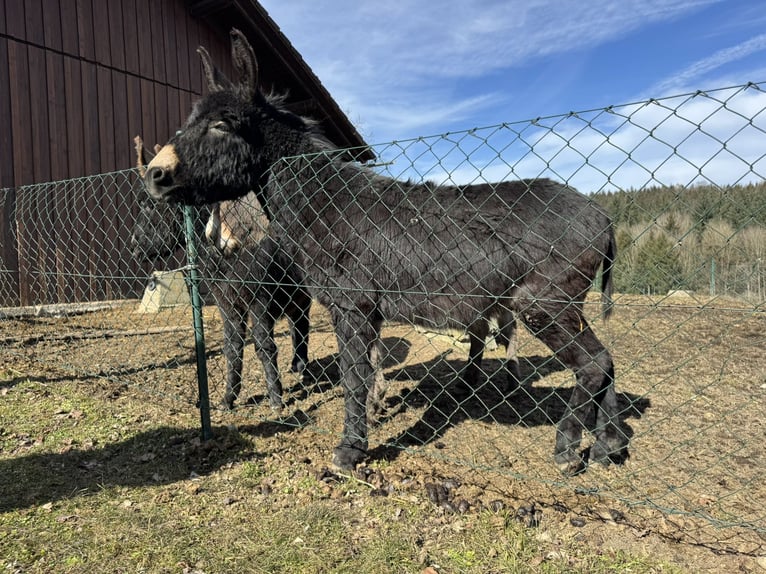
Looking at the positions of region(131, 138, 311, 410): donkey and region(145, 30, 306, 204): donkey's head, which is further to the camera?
region(131, 138, 311, 410): donkey

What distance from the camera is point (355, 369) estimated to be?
3.02 metres

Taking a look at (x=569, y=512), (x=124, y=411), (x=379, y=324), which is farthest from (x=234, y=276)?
(x=569, y=512)

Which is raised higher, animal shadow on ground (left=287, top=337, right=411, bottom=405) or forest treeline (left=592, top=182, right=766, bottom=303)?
forest treeline (left=592, top=182, right=766, bottom=303)

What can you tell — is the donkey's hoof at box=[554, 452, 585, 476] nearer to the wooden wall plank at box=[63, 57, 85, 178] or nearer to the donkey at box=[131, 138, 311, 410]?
the donkey at box=[131, 138, 311, 410]

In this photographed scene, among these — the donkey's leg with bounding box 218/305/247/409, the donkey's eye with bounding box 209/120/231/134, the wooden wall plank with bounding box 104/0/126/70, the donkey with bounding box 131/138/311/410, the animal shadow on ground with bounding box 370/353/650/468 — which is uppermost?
the wooden wall plank with bounding box 104/0/126/70

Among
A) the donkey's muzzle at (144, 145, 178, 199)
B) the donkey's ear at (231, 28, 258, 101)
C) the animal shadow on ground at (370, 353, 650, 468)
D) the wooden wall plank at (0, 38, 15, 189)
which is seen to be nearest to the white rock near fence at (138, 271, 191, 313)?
the wooden wall plank at (0, 38, 15, 189)

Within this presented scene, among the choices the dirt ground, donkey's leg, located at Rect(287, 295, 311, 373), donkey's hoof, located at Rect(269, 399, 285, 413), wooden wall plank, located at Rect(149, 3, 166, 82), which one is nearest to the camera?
the dirt ground

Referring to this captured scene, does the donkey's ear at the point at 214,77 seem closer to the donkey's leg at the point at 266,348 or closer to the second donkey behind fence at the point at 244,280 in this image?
the second donkey behind fence at the point at 244,280

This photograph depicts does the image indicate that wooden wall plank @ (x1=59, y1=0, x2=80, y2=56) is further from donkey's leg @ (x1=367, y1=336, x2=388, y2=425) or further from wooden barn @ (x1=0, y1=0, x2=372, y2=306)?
donkey's leg @ (x1=367, y1=336, x2=388, y2=425)

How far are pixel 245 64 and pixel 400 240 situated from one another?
149cm

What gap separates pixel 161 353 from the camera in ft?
19.0

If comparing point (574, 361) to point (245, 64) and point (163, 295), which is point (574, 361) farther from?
point (163, 295)

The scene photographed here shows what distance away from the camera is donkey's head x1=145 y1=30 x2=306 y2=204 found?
300 cm

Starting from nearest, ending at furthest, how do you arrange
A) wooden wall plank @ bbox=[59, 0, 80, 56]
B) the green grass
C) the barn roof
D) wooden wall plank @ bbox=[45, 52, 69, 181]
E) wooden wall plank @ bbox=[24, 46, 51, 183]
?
1. the green grass
2. wooden wall plank @ bbox=[24, 46, 51, 183]
3. wooden wall plank @ bbox=[45, 52, 69, 181]
4. wooden wall plank @ bbox=[59, 0, 80, 56]
5. the barn roof
